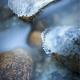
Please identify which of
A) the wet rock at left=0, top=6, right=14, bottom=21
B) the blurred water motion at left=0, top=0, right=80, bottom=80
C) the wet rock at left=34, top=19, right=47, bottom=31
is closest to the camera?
the blurred water motion at left=0, top=0, right=80, bottom=80

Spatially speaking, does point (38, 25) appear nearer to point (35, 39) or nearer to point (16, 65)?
point (35, 39)

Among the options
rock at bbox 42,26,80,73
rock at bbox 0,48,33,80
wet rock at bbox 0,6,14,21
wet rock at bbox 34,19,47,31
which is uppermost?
wet rock at bbox 0,6,14,21

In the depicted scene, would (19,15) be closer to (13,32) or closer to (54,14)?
(13,32)

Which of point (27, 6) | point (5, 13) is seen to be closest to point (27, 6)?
point (27, 6)

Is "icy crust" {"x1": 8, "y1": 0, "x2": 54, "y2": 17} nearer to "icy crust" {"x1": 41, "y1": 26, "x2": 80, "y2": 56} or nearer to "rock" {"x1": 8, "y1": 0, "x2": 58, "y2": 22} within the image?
"rock" {"x1": 8, "y1": 0, "x2": 58, "y2": 22}

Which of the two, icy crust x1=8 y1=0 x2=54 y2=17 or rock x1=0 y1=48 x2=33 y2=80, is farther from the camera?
icy crust x1=8 y1=0 x2=54 y2=17

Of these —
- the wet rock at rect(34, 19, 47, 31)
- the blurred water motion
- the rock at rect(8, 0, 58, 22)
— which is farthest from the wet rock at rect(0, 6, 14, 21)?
the wet rock at rect(34, 19, 47, 31)
